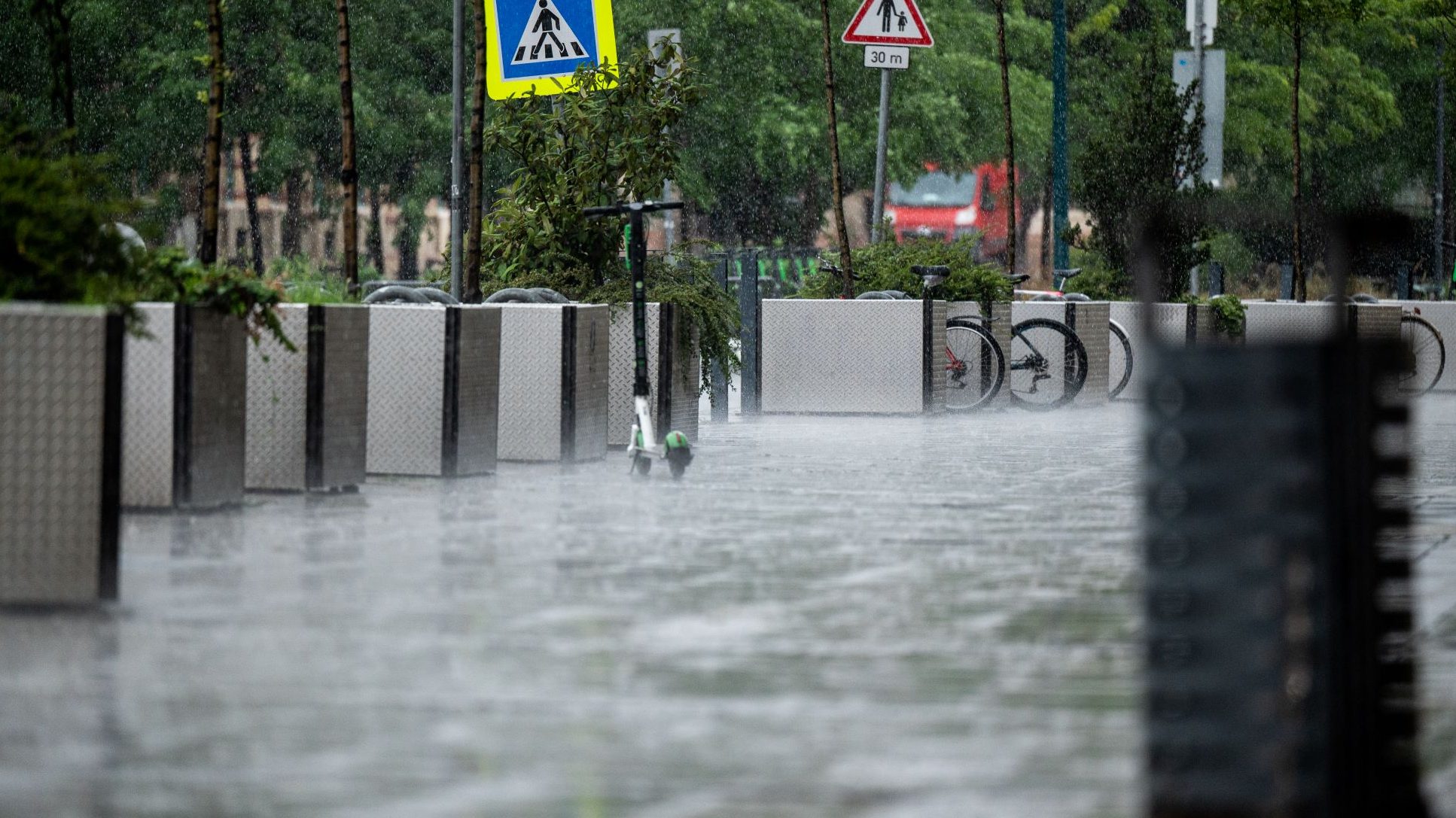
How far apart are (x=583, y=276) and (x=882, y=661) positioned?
9.16 m

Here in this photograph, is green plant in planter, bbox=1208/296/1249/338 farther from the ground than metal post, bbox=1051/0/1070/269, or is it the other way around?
metal post, bbox=1051/0/1070/269

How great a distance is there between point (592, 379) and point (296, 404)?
2.84 m

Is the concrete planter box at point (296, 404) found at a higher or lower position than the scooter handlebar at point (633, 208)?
lower

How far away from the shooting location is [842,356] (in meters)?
19.9

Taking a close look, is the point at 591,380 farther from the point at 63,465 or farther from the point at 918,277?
the point at 918,277

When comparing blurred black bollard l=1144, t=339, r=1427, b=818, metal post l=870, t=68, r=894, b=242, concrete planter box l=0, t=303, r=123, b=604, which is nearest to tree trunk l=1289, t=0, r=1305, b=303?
metal post l=870, t=68, r=894, b=242

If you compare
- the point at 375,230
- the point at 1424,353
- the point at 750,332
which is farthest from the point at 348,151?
the point at 375,230

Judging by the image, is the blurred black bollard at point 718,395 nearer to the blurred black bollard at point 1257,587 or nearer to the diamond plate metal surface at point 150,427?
the diamond plate metal surface at point 150,427

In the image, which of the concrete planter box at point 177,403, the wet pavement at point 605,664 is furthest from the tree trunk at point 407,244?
the wet pavement at point 605,664

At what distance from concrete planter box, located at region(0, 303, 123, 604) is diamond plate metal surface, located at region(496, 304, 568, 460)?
624 centimetres

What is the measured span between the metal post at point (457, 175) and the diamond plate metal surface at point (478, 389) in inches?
101

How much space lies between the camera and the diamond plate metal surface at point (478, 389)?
12.7m

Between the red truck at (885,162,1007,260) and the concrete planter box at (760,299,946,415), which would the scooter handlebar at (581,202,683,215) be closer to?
the concrete planter box at (760,299,946,415)

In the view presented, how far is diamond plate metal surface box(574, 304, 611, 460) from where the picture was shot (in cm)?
1396
